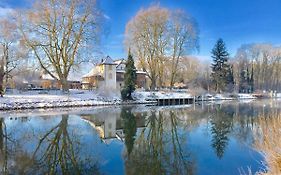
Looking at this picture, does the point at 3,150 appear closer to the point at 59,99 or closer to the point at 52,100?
the point at 52,100

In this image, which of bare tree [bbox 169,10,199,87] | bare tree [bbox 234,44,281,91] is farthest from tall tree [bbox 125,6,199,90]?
bare tree [bbox 234,44,281,91]

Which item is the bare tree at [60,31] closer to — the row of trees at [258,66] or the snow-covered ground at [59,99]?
the snow-covered ground at [59,99]

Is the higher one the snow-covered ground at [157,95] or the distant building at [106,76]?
the distant building at [106,76]

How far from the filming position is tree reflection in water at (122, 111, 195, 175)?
27.0ft

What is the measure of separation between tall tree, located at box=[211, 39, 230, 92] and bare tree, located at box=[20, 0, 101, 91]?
2806 centimetres

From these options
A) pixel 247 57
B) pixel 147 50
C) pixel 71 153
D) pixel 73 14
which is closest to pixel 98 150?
pixel 71 153

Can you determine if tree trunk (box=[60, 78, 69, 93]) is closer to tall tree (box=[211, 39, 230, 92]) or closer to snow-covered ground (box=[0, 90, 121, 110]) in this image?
snow-covered ground (box=[0, 90, 121, 110])

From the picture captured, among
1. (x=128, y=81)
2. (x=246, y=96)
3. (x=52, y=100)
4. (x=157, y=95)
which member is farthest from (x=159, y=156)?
(x=246, y=96)

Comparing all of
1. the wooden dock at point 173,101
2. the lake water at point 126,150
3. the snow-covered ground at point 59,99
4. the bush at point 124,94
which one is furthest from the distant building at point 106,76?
the lake water at point 126,150

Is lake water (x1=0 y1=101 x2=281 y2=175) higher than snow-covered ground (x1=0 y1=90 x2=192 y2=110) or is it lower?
lower

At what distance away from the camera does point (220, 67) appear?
53.8m

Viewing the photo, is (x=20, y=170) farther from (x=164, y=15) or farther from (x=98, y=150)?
(x=164, y=15)

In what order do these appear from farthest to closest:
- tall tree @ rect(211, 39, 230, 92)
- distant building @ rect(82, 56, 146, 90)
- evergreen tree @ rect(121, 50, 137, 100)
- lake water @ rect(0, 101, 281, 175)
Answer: tall tree @ rect(211, 39, 230, 92), distant building @ rect(82, 56, 146, 90), evergreen tree @ rect(121, 50, 137, 100), lake water @ rect(0, 101, 281, 175)

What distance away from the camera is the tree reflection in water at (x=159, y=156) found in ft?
27.0
